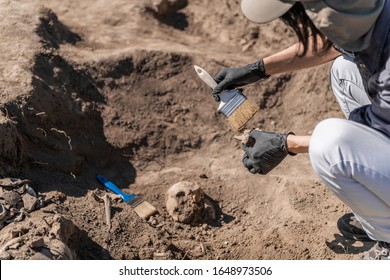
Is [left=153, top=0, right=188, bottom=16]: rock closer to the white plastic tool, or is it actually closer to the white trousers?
the white plastic tool

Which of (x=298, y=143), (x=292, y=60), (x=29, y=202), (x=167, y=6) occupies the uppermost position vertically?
(x=292, y=60)

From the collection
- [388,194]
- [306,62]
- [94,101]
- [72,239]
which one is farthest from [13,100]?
[388,194]

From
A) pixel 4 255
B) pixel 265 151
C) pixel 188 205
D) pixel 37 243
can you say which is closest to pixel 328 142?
pixel 265 151

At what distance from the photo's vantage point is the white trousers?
2873mm

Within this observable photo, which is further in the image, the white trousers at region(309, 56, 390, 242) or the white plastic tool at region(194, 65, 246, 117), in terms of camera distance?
the white plastic tool at region(194, 65, 246, 117)

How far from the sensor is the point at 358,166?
9.45 feet

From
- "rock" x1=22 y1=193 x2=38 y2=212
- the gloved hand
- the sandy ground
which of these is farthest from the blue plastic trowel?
the gloved hand

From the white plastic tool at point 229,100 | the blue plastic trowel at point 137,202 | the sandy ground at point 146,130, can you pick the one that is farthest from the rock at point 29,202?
the white plastic tool at point 229,100

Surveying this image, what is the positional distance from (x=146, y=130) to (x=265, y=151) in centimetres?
159

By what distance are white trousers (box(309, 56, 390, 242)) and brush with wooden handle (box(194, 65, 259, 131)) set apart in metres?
0.52

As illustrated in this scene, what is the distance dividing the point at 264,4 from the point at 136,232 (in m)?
1.55

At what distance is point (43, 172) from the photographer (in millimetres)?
3844

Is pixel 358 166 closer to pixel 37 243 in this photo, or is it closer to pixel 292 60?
pixel 292 60

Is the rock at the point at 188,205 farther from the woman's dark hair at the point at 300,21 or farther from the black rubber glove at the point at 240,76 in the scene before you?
the woman's dark hair at the point at 300,21
